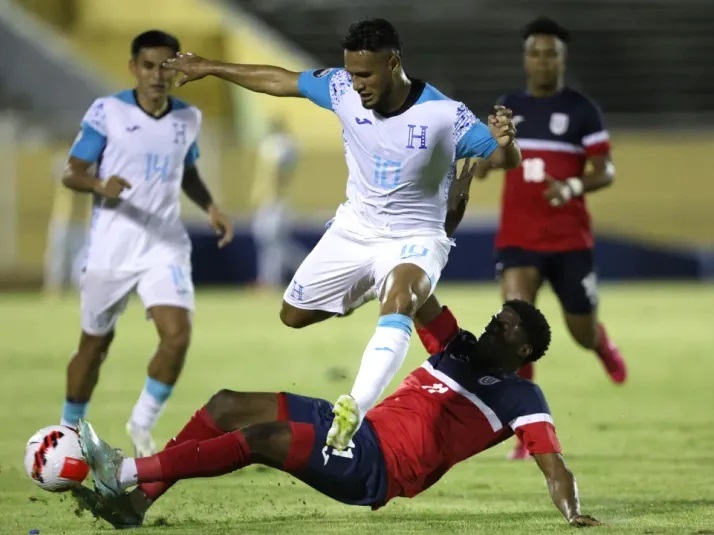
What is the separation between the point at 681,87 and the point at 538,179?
751 inches

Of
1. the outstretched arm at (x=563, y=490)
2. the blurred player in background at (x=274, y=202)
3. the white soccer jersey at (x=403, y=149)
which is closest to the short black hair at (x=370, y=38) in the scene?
the white soccer jersey at (x=403, y=149)

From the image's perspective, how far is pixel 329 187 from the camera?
25.5 metres

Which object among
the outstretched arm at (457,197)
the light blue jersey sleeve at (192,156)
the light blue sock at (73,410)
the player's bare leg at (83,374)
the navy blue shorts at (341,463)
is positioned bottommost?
→ the light blue sock at (73,410)

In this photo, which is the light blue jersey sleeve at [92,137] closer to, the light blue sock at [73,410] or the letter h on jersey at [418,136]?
the light blue sock at [73,410]

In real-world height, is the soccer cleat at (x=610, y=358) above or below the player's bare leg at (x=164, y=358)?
below

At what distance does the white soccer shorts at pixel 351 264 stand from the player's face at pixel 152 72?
1.66 metres

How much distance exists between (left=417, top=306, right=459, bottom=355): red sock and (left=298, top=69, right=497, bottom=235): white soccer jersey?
1.99 ft

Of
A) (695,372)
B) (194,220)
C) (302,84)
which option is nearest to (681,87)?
(194,220)

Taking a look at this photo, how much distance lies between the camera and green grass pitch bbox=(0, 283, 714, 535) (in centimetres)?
666

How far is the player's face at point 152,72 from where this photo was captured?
860 cm

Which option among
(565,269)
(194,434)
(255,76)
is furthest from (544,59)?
(194,434)

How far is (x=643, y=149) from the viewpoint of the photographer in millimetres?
25406

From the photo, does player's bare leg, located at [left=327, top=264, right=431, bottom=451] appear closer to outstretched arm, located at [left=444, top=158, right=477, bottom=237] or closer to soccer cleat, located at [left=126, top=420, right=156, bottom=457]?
outstretched arm, located at [left=444, top=158, right=477, bottom=237]

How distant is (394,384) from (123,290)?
12.5ft
